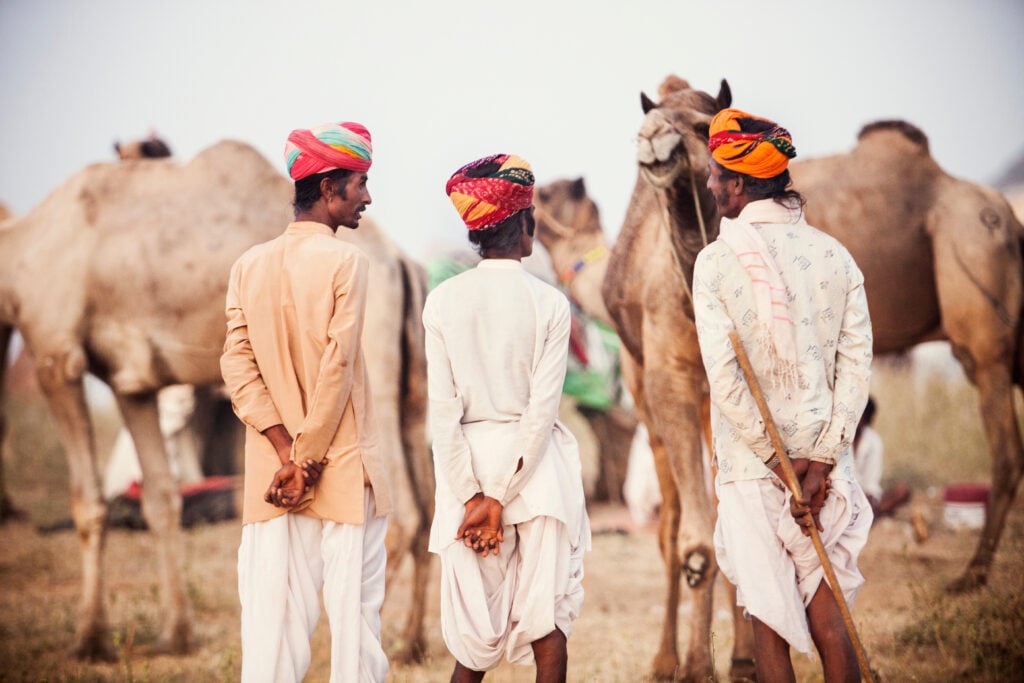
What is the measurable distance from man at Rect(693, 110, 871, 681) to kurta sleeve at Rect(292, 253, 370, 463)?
1214mm

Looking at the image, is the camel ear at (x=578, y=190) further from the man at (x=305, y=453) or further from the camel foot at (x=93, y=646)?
the man at (x=305, y=453)

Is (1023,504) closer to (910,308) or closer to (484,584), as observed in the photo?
(910,308)

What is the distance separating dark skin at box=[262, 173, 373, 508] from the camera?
12.2 ft

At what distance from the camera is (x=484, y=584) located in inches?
144

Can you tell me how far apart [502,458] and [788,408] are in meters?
0.99

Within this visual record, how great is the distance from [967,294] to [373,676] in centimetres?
486

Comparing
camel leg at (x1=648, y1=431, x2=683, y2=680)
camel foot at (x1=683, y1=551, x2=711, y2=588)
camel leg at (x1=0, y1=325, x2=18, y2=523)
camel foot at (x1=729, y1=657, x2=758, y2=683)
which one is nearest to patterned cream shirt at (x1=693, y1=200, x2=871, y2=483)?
camel foot at (x1=683, y1=551, x2=711, y2=588)

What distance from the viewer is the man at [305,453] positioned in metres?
3.74

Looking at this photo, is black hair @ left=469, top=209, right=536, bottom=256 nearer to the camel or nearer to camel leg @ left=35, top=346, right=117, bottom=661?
the camel

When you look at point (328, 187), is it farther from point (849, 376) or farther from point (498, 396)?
point (849, 376)

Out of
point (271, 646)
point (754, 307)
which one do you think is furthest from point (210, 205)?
point (754, 307)

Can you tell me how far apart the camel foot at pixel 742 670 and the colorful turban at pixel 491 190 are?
2.76 metres

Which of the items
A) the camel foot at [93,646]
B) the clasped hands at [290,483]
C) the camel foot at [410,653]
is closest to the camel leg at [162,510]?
the camel foot at [93,646]

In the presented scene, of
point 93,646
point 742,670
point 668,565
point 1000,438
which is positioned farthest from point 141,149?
point 1000,438
